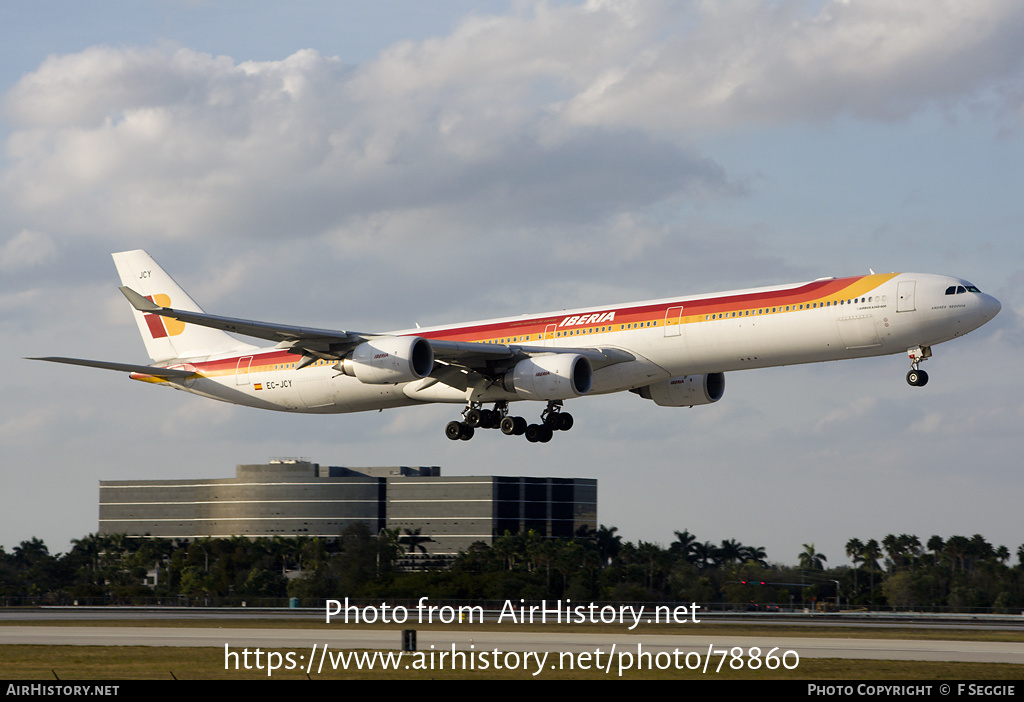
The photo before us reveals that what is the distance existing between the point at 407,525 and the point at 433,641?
102 m

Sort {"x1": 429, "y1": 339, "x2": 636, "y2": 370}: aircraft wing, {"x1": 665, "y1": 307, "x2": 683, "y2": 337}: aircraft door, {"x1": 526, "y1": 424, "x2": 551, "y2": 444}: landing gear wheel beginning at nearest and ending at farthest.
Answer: {"x1": 665, "y1": 307, "x2": 683, "y2": 337}: aircraft door < {"x1": 429, "y1": 339, "x2": 636, "y2": 370}: aircraft wing < {"x1": 526, "y1": 424, "x2": 551, "y2": 444}: landing gear wheel

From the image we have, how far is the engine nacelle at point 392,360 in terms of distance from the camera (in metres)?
47.5

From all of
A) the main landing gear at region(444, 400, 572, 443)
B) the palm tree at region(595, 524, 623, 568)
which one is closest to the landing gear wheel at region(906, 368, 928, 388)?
the main landing gear at region(444, 400, 572, 443)

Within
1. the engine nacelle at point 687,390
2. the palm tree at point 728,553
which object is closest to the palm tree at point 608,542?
the palm tree at point 728,553

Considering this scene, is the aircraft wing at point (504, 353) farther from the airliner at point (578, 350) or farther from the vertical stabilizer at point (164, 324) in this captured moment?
the vertical stabilizer at point (164, 324)

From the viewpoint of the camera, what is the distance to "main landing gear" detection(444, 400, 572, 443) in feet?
176

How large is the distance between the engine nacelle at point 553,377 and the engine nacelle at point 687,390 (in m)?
6.85

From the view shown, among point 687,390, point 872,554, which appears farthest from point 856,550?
point 687,390

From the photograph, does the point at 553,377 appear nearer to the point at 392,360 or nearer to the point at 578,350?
the point at 578,350

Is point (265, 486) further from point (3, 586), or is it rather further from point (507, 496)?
point (3, 586)

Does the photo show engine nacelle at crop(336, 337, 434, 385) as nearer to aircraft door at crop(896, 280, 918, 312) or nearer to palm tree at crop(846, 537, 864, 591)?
aircraft door at crop(896, 280, 918, 312)

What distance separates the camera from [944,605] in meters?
107

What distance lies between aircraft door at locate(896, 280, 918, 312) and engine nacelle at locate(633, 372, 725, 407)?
38.9 ft

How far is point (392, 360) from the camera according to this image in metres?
47.6
